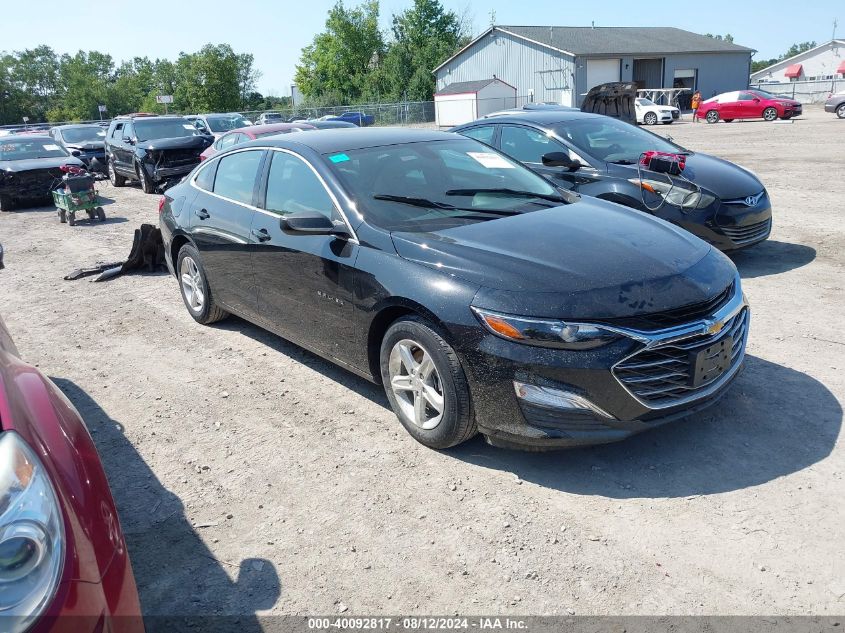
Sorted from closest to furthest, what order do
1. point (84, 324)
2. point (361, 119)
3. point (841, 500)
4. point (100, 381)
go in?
1. point (841, 500)
2. point (100, 381)
3. point (84, 324)
4. point (361, 119)

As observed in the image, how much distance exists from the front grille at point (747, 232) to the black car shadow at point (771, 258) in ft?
1.02

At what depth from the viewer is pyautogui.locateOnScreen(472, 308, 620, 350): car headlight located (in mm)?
3264

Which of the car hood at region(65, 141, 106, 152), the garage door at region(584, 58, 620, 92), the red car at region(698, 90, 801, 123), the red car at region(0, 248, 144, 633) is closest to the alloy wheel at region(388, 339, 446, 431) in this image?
the red car at region(0, 248, 144, 633)

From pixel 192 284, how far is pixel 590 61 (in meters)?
47.3

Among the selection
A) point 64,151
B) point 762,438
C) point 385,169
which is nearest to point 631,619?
point 762,438

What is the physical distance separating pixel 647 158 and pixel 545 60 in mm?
45829

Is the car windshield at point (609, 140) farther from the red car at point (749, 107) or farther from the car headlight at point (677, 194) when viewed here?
the red car at point (749, 107)

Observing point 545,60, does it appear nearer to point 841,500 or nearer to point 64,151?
point 64,151

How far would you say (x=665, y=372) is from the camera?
3383 millimetres

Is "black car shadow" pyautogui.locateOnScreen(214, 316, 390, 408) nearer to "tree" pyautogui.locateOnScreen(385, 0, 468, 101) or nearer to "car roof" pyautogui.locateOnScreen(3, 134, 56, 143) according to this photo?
"car roof" pyautogui.locateOnScreen(3, 134, 56, 143)

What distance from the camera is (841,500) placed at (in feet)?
10.6

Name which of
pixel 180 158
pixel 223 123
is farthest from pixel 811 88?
pixel 180 158

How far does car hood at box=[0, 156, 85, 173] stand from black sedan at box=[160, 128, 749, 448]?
40.7ft

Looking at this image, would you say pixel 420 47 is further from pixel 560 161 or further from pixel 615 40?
pixel 560 161
